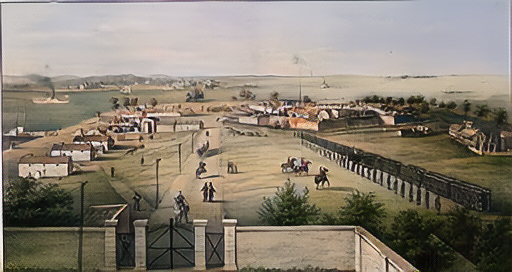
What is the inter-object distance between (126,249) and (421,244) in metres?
2.04

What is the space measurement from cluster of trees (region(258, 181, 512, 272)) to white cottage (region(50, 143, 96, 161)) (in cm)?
123

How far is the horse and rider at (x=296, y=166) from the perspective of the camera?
485cm

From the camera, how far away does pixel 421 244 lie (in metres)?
4.88

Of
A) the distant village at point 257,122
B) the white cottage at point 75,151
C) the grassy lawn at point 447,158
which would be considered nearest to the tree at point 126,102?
the distant village at point 257,122

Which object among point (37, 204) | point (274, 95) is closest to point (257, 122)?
point (274, 95)

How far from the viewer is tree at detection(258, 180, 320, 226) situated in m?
4.87

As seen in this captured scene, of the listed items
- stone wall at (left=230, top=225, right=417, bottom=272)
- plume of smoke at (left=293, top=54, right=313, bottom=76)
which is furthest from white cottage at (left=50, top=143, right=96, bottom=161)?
plume of smoke at (left=293, top=54, right=313, bottom=76)

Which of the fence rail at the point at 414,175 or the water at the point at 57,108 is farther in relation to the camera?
the fence rail at the point at 414,175

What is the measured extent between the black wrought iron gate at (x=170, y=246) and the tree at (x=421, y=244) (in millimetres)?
1422

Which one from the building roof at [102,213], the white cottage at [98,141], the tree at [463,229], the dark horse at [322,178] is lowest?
the tree at [463,229]

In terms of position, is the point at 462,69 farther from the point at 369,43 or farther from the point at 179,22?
the point at 179,22

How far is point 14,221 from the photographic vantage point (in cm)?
483

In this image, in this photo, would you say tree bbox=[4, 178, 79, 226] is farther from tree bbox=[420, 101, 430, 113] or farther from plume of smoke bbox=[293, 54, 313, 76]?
tree bbox=[420, 101, 430, 113]

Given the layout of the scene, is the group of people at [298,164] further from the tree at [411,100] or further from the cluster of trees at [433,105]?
the tree at [411,100]
